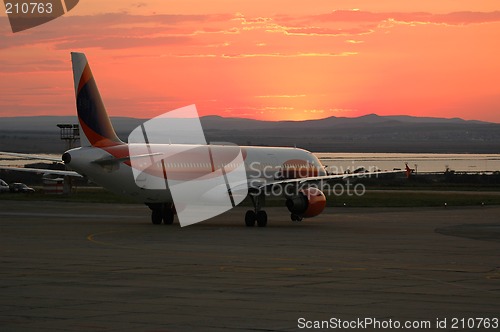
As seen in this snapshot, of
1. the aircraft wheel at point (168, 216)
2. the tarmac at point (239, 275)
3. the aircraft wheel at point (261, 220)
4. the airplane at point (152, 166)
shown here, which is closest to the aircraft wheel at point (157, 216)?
the airplane at point (152, 166)

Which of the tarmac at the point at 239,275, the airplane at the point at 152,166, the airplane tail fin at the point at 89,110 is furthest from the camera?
the airplane tail fin at the point at 89,110

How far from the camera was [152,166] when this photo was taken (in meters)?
39.8

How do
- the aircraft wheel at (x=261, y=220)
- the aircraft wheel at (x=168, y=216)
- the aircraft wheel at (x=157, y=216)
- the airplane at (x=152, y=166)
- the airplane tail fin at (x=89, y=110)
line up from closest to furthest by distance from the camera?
1. the airplane at (x=152, y=166)
2. the airplane tail fin at (x=89, y=110)
3. the aircraft wheel at (x=261, y=220)
4. the aircraft wheel at (x=168, y=216)
5. the aircraft wheel at (x=157, y=216)

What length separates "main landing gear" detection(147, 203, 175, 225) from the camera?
41.9 meters

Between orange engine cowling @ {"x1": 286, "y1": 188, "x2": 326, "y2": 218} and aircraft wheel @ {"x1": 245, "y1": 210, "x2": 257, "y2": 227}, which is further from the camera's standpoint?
orange engine cowling @ {"x1": 286, "y1": 188, "x2": 326, "y2": 218}

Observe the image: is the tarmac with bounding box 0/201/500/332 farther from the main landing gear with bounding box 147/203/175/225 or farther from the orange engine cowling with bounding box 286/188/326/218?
the main landing gear with bounding box 147/203/175/225

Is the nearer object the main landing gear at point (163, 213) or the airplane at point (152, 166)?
the airplane at point (152, 166)

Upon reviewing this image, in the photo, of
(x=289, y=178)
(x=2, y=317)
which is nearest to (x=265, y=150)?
(x=289, y=178)

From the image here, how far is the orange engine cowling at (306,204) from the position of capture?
41594 millimetres

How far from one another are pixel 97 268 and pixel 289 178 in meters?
24.2

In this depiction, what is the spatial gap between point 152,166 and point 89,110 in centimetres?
327

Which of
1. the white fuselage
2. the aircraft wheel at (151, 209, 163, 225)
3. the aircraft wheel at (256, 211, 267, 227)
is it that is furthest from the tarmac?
the white fuselage

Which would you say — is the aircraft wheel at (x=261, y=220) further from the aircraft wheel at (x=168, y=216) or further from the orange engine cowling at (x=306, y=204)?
the aircraft wheel at (x=168, y=216)

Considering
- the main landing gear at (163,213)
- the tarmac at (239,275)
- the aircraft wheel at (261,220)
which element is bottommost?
the aircraft wheel at (261,220)
